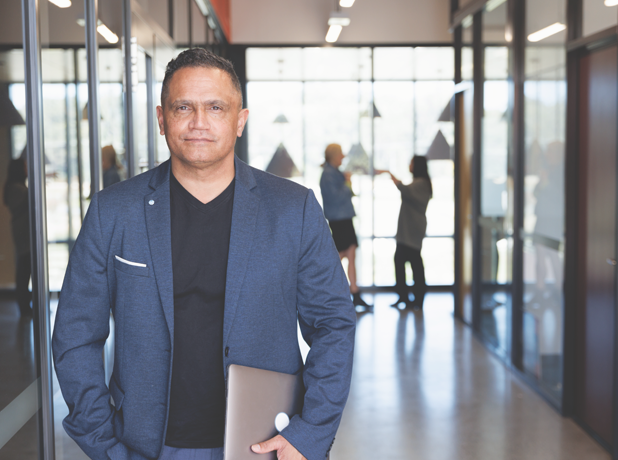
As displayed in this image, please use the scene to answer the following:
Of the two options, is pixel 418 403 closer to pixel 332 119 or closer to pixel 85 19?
pixel 85 19

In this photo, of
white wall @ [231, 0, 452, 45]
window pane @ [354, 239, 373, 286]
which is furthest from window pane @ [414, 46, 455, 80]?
window pane @ [354, 239, 373, 286]

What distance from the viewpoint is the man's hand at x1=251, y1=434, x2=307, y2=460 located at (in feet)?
4.75

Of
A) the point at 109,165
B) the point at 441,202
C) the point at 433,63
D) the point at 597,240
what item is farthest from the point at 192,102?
the point at 441,202

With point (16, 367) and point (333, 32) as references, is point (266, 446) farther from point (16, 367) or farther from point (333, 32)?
point (333, 32)

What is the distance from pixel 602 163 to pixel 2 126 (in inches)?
128

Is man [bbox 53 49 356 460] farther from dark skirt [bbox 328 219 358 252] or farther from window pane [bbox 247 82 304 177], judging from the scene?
window pane [bbox 247 82 304 177]

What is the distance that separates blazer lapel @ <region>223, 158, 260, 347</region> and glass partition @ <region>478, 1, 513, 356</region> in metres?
3.94

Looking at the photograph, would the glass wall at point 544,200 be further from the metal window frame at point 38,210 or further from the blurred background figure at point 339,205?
the metal window frame at point 38,210

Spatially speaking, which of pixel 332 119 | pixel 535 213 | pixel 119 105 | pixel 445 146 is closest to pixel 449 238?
pixel 445 146

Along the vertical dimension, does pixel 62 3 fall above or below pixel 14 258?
above

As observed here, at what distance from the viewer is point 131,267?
1465 millimetres

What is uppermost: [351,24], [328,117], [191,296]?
[351,24]

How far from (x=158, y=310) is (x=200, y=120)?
460 millimetres

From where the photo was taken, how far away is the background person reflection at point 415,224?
7062mm
